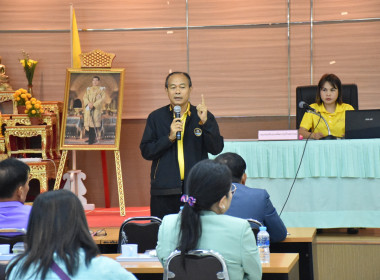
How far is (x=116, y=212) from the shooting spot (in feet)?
23.5

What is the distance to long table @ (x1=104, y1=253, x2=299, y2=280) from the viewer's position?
283 centimetres

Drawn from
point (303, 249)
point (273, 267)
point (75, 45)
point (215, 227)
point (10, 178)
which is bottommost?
point (303, 249)

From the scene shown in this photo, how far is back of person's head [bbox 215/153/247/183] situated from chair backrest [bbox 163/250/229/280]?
1063 millimetres

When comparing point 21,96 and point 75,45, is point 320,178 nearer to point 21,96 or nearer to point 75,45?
point 75,45

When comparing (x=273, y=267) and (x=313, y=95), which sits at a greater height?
(x=313, y=95)

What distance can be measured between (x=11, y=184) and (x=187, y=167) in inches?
53.7

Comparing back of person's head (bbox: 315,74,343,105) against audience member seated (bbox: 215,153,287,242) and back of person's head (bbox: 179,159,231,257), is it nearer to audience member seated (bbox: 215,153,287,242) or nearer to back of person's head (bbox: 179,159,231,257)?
audience member seated (bbox: 215,153,287,242)

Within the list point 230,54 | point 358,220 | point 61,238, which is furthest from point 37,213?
point 230,54

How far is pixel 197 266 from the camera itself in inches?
96.5

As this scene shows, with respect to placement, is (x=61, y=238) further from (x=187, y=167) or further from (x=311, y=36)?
(x=311, y=36)

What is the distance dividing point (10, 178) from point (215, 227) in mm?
1199

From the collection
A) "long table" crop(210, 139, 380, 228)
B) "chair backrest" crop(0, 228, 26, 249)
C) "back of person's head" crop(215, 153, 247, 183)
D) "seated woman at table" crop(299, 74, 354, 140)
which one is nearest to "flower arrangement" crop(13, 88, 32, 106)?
"long table" crop(210, 139, 380, 228)

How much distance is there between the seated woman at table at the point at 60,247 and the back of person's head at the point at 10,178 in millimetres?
1241

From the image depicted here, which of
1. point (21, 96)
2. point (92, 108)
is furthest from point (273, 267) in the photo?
point (21, 96)
